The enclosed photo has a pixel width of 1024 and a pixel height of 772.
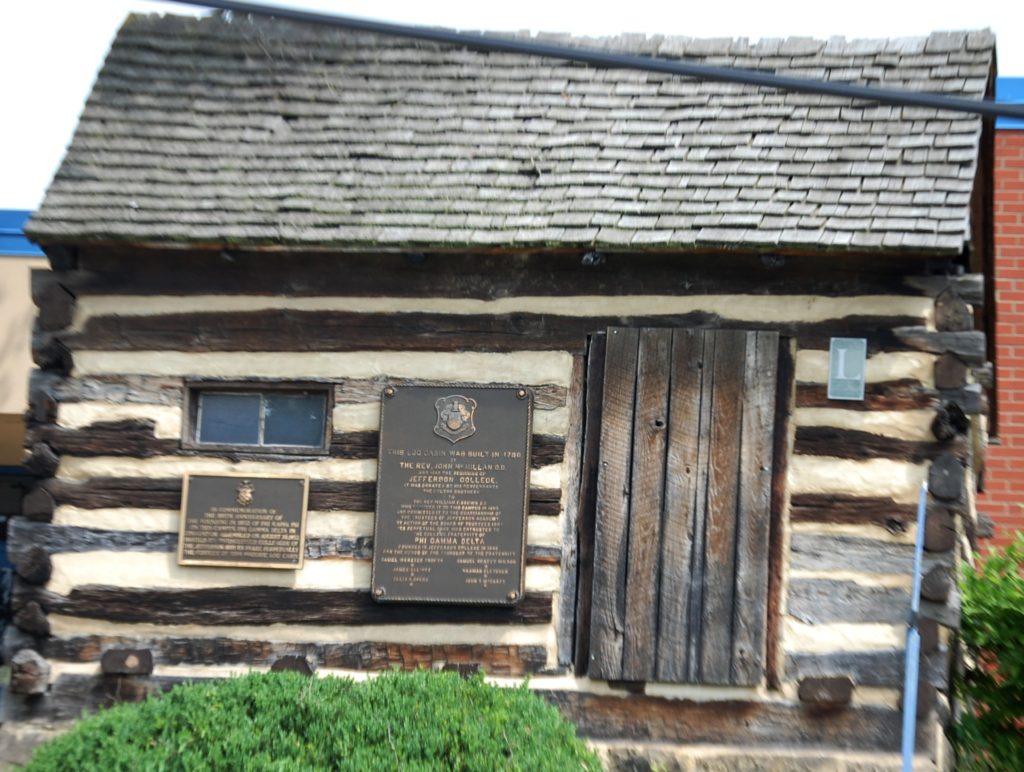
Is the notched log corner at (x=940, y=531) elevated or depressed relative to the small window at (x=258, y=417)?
depressed

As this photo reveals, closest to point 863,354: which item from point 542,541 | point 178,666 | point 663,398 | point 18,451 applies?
point 663,398

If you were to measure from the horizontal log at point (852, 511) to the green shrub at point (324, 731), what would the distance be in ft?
6.70

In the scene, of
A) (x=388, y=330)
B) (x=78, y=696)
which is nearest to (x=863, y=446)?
(x=388, y=330)

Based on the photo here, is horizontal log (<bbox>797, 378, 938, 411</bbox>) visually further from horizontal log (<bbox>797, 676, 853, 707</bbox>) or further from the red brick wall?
the red brick wall

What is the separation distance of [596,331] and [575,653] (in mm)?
2009

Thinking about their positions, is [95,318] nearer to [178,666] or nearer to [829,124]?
[178,666]

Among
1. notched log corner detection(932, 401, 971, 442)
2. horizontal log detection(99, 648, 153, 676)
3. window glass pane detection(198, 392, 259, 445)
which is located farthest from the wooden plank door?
horizontal log detection(99, 648, 153, 676)

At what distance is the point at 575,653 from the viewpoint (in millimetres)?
8039

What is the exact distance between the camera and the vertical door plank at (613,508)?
7.94 m

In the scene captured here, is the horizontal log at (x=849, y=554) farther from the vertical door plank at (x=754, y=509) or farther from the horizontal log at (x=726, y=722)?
the horizontal log at (x=726, y=722)

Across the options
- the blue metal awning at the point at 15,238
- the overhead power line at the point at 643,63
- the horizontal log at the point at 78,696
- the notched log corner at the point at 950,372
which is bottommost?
the horizontal log at the point at 78,696

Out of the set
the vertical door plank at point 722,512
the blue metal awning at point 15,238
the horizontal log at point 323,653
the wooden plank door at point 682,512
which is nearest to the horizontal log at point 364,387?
the wooden plank door at point 682,512

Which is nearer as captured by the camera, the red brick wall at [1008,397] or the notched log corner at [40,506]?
the notched log corner at [40,506]

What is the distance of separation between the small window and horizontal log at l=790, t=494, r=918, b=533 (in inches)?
120
